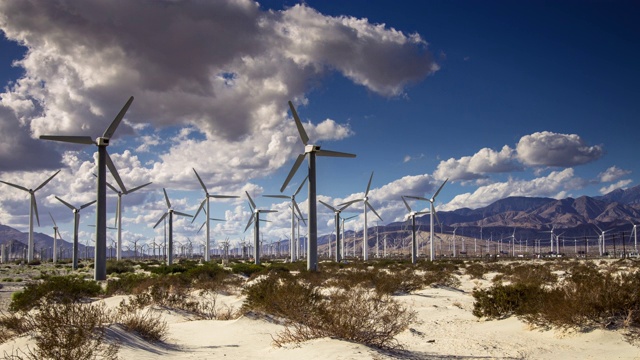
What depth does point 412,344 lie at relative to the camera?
1609 cm

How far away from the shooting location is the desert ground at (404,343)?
12617mm

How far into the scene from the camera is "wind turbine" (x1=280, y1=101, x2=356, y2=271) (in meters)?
42.5

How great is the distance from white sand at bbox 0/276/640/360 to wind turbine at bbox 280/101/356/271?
72.2 feet

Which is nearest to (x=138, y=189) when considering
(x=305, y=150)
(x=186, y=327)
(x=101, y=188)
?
(x=101, y=188)

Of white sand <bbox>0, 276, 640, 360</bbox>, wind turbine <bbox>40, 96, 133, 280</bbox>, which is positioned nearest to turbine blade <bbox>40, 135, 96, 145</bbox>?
wind turbine <bbox>40, 96, 133, 280</bbox>

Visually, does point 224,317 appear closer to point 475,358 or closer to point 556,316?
point 475,358

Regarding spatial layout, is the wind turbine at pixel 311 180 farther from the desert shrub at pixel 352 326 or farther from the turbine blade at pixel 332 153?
the desert shrub at pixel 352 326

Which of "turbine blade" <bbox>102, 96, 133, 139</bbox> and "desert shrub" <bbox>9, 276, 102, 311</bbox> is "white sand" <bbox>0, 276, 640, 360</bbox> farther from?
"turbine blade" <bbox>102, 96, 133, 139</bbox>

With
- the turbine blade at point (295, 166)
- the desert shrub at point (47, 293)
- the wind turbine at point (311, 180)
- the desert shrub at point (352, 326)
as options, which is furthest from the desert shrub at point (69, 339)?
the turbine blade at point (295, 166)

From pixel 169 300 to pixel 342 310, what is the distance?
468 inches

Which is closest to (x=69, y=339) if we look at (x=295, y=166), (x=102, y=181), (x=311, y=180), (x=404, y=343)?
(x=404, y=343)

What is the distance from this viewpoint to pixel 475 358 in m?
13.7

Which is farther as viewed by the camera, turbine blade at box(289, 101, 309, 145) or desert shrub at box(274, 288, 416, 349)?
turbine blade at box(289, 101, 309, 145)

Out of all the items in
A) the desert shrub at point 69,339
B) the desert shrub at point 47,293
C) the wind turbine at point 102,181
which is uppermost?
the wind turbine at point 102,181
